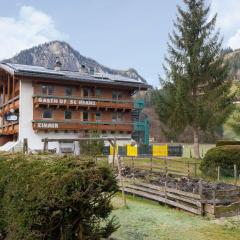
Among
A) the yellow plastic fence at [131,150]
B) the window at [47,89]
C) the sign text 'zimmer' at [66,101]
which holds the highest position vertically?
the window at [47,89]

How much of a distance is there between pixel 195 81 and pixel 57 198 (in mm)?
38271

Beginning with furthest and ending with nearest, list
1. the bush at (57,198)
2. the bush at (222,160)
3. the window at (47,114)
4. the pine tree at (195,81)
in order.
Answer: the window at (47,114) < the pine tree at (195,81) < the bush at (222,160) < the bush at (57,198)

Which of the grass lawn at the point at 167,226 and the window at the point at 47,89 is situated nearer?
the grass lawn at the point at 167,226

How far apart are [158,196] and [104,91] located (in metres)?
36.0

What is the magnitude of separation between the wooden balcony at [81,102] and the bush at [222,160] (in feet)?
78.2

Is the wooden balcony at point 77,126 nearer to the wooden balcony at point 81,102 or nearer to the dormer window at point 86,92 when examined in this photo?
the wooden balcony at point 81,102

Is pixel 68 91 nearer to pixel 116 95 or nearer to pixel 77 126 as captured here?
pixel 77 126

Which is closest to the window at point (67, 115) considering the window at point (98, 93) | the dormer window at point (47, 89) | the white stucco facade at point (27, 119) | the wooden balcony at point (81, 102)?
the wooden balcony at point (81, 102)

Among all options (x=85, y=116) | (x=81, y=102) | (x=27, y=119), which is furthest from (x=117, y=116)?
(x=27, y=119)

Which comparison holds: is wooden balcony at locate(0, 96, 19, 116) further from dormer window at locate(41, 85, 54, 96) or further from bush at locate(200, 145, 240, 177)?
bush at locate(200, 145, 240, 177)

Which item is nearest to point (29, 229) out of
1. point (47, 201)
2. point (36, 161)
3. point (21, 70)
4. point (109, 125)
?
point (47, 201)

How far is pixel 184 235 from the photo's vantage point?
11.5m

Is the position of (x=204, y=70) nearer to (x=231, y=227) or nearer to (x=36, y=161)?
(x=231, y=227)

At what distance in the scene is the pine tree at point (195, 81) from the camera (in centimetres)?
4212
